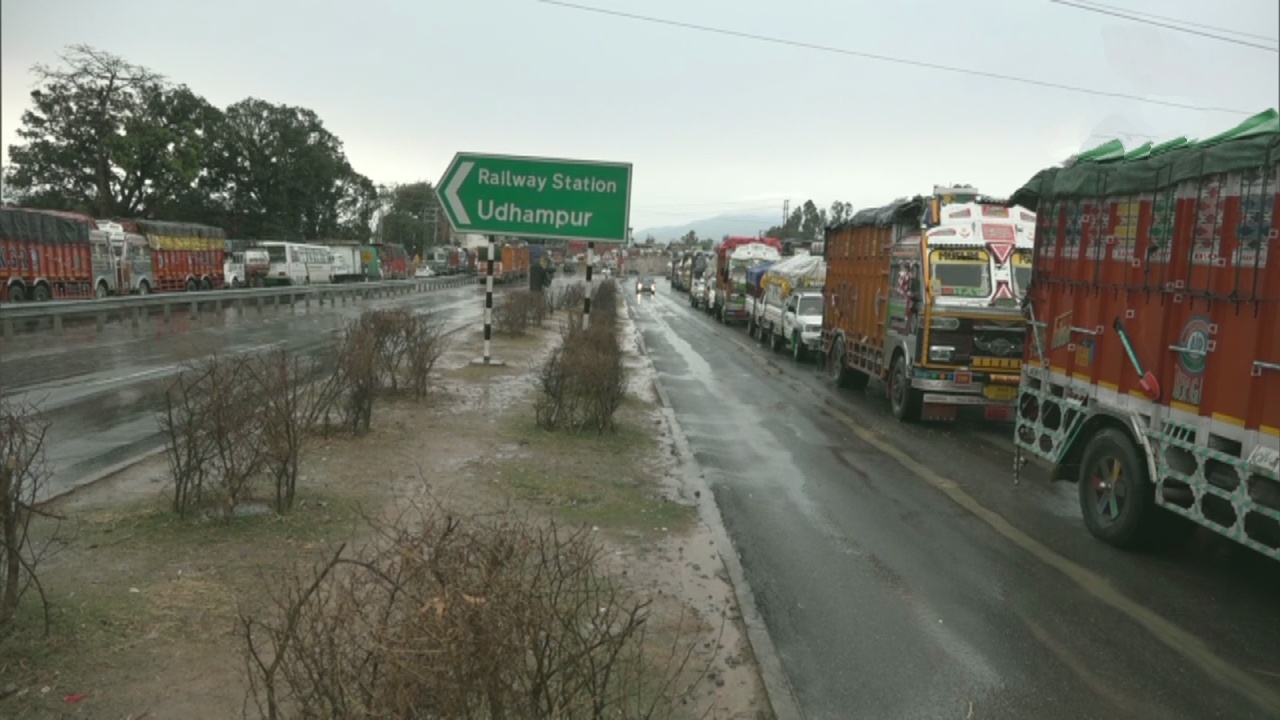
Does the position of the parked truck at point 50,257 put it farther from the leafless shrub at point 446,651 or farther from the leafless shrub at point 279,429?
the leafless shrub at point 446,651

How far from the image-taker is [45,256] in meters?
28.4

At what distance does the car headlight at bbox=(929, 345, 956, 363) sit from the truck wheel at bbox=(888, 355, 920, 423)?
0.52 m

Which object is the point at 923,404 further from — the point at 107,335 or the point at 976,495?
the point at 107,335

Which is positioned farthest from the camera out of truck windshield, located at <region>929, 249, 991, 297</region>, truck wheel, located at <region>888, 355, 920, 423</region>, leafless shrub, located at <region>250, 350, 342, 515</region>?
truck wheel, located at <region>888, 355, 920, 423</region>

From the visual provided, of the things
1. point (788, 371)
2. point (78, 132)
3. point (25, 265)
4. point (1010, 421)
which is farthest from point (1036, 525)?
point (78, 132)

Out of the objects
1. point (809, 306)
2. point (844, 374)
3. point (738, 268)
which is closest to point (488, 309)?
point (844, 374)

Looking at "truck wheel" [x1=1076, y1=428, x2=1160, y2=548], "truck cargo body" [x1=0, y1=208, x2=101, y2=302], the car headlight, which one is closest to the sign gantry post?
the car headlight

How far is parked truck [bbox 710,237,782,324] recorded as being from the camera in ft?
125

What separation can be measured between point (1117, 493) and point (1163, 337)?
1322mm

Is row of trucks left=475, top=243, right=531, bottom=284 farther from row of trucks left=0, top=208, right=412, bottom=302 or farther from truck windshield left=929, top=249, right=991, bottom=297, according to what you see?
truck windshield left=929, top=249, right=991, bottom=297

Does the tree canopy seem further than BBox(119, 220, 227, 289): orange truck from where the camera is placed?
Yes

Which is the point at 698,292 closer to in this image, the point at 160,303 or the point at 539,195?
the point at 160,303

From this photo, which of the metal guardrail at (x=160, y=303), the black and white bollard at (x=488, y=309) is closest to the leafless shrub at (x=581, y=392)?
the black and white bollard at (x=488, y=309)

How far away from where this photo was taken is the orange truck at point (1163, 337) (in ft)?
18.0
